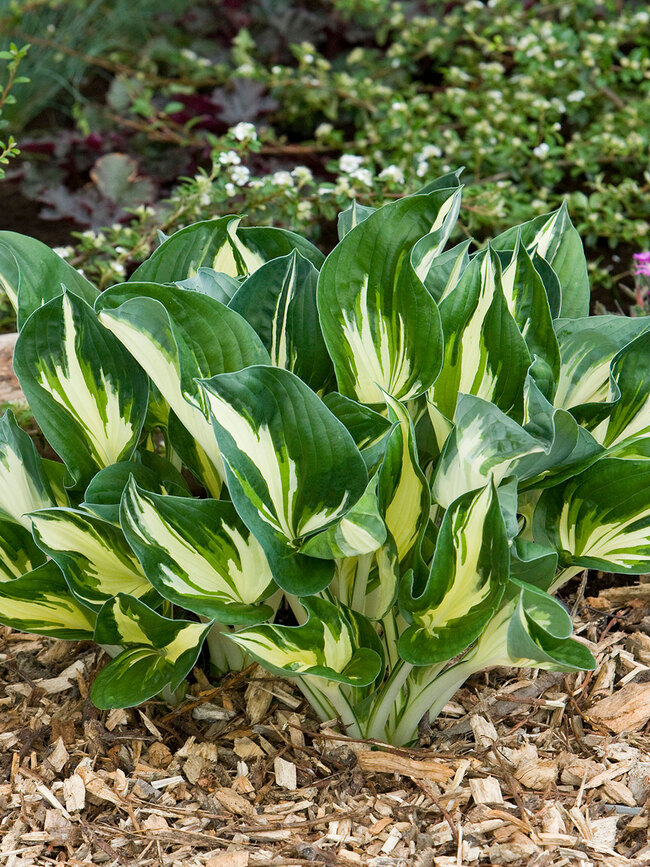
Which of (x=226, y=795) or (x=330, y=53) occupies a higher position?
(x=330, y=53)

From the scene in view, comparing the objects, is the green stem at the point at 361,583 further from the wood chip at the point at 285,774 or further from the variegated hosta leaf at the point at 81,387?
the variegated hosta leaf at the point at 81,387

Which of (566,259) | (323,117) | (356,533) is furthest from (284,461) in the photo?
(323,117)

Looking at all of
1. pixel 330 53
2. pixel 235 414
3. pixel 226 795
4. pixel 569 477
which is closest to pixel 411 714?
pixel 226 795

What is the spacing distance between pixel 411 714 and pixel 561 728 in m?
0.25

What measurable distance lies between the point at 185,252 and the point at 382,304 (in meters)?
0.32

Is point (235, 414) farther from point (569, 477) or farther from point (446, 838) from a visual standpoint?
point (446, 838)

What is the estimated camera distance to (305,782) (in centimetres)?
121

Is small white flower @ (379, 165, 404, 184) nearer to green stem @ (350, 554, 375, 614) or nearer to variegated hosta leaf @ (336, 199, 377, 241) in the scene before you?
variegated hosta leaf @ (336, 199, 377, 241)

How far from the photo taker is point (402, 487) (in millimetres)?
1107

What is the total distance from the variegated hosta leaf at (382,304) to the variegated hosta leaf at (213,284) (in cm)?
14

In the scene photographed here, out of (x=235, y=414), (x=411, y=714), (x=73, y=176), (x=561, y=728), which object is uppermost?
(x=235, y=414)

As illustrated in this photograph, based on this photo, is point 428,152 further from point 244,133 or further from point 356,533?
point 356,533

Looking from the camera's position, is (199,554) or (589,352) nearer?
(199,554)

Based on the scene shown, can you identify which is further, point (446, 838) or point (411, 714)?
point (411, 714)
